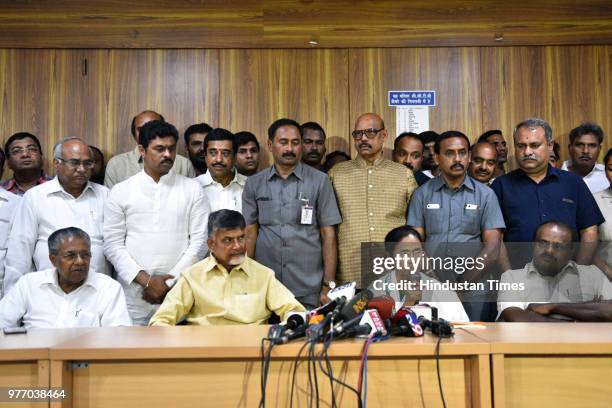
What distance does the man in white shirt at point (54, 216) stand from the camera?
3.59 meters

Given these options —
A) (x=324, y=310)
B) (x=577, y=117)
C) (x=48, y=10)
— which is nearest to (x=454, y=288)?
(x=324, y=310)

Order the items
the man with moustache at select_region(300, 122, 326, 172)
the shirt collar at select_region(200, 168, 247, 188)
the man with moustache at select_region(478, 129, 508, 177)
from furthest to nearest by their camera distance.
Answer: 1. the man with moustache at select_region(478, 129, 508, 177)
2. the man with moustache at select_region(300, 122, 326, 172)
3. the shirt collar at select_region(200, 168, 247, 188)

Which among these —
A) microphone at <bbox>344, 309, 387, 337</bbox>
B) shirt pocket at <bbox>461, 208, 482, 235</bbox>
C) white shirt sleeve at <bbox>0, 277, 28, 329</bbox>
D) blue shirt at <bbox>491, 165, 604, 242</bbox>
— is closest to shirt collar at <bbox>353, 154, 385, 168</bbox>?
shirt pocket at <bbox>461, 208, 482, 235</bbox>

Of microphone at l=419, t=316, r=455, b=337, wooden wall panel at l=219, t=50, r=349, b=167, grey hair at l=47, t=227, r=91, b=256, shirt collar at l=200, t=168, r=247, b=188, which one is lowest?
microphone at l=419, t=316, r=455, b=337

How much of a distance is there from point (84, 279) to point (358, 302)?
1649 mm

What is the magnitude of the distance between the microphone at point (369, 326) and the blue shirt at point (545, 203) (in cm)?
186

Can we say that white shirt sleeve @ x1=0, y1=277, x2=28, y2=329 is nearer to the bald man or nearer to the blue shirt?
the bald man

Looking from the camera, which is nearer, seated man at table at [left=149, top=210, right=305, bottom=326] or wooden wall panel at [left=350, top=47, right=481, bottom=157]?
seated man at table at [left=149, top=210, right=305, bottom=326]

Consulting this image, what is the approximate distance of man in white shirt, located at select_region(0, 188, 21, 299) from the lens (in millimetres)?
3778

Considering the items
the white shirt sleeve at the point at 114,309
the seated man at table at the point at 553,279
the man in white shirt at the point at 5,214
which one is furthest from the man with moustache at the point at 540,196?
the man in white shirt at the point at 5,214

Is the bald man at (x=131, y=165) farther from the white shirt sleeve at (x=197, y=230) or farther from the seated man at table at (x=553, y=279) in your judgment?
the seated man at table at (x=553, y=279)

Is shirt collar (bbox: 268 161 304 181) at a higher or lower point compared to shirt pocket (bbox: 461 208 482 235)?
higher

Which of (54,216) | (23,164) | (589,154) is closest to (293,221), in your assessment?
(54,216)

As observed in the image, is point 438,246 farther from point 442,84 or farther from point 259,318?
point 442,84
